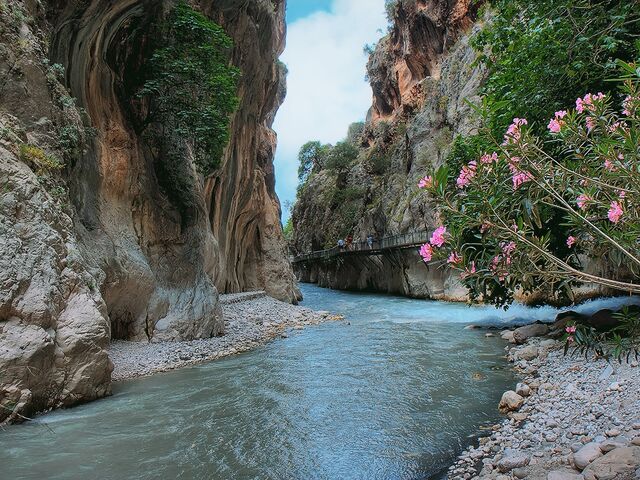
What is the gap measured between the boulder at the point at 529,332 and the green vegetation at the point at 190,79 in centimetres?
962

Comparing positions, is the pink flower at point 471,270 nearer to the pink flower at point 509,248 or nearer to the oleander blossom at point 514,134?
the pink flower at point 509,248

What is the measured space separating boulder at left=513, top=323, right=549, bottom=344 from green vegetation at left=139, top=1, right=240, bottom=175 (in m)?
9.62

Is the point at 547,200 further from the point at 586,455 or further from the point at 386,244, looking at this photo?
the point at 386,244

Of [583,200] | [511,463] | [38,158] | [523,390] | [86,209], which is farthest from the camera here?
[86,209]

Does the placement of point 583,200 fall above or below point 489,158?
below

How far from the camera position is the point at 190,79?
12.5 m

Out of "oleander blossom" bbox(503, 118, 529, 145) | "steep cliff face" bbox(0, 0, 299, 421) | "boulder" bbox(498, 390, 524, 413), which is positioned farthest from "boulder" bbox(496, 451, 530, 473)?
"steep cliff face" bbox(0, 0, 299, 421)

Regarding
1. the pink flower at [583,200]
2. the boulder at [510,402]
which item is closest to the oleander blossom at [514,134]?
the pink flower at [583,200]

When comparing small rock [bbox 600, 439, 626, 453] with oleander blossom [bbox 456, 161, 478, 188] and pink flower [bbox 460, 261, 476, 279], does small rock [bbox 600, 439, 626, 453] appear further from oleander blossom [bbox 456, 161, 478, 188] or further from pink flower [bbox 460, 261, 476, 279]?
oleander blossom [bbox 456, 161, 478, 188]

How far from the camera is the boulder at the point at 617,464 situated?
3.71 meters

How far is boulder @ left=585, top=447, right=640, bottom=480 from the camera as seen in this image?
3.71 meters

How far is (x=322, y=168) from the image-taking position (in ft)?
178

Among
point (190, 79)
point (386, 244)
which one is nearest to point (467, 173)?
point (190, 79)

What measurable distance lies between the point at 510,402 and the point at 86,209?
30.5 ft
